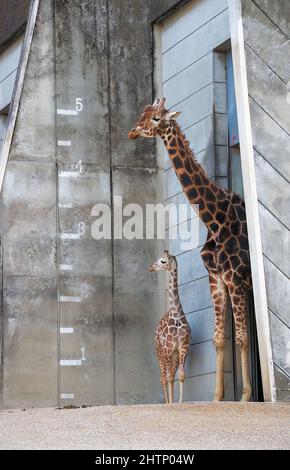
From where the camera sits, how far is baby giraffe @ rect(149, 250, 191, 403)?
1574 cm

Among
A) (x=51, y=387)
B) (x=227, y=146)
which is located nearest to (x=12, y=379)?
(x=51, y=387)

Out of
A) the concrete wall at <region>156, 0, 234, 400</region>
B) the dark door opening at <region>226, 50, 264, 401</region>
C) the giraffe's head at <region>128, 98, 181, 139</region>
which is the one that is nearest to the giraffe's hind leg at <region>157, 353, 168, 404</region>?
the concrete wall at <region>156, 0, 234, 400</region>

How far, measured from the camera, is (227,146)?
1670cm

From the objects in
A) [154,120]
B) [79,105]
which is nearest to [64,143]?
[79,105]

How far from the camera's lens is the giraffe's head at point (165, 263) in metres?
16.0

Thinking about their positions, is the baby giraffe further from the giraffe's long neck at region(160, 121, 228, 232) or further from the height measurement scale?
the height measurement scale

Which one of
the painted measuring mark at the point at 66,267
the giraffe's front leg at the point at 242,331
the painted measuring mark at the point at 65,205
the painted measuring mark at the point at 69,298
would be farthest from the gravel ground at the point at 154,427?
the painted measuring mark at the point at 65,205

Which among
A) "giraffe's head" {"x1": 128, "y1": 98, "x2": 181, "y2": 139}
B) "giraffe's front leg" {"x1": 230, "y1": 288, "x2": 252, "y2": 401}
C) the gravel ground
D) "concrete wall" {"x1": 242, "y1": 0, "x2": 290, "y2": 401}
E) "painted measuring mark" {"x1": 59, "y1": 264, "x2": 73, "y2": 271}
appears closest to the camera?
the gravel ground

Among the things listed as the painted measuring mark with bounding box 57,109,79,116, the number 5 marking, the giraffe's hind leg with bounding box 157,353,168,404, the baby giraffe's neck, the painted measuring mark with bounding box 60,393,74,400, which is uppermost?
the number 5 marking

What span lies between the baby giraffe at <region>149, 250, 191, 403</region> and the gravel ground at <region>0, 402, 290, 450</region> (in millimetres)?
2084

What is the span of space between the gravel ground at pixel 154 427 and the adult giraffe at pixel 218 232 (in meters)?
1.53

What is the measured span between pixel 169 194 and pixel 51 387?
3.11 meters

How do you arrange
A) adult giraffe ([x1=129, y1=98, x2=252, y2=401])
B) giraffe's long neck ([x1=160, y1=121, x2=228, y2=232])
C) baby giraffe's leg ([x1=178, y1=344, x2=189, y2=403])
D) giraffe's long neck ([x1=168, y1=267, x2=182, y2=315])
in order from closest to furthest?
adult giraffe ([x1=129, y1=98, x2=252, y2=401]) → giraffe's long neck ([x1=160, y1=121, x2=228, y2=232]) → baby giraffe's leg ([x1=178, y1=344, x2=189, y2=403]) → giraffe's long neck ([x1=168, y1=267, x2=182, y2=315])

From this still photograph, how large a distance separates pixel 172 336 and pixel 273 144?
9.29 ft
